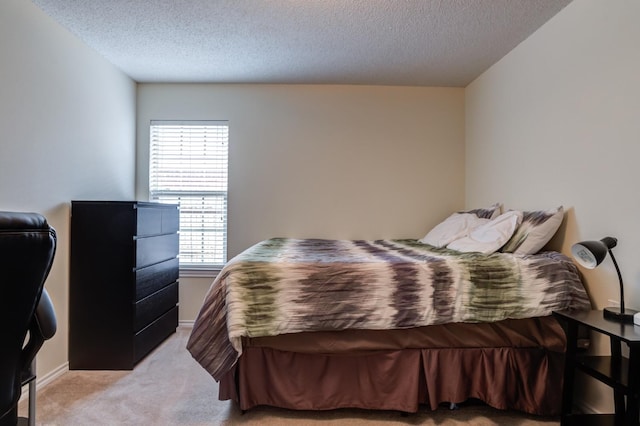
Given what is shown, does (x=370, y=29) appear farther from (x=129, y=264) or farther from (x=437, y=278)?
(x=129, y=264)

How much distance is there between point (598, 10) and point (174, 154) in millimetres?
3341

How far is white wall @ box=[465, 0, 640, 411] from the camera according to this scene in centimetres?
166

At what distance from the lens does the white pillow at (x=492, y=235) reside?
2.12 meters

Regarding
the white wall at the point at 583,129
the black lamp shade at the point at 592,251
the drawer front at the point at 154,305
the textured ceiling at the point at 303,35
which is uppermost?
the textured ceiling at the point at 303,35

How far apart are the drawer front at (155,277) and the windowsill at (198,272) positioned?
0.14 meters

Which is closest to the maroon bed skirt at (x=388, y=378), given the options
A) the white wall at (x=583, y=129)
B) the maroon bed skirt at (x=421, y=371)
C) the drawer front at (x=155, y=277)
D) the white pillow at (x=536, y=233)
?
the maroon bed skirt at (x=421, y=371)

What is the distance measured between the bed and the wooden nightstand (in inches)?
8.8

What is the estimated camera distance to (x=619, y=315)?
1.52 meters

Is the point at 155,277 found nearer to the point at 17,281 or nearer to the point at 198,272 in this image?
the point at 198,272

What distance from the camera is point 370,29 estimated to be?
2355mm

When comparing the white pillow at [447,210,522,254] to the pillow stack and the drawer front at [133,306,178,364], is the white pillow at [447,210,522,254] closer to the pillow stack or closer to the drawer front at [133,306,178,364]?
the pillow stack

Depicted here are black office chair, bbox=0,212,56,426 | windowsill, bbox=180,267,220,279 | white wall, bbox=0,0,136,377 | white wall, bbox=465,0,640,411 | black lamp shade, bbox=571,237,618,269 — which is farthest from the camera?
windowsill, bbox=180,267,220,279

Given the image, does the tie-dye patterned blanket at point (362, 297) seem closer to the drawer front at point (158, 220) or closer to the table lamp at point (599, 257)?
the table lamp at point (599, 257)

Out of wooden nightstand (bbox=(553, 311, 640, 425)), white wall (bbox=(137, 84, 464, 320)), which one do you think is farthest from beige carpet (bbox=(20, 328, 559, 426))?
white wall (bbox=(137, 84, 464, 320))
